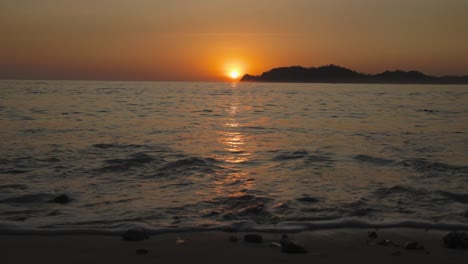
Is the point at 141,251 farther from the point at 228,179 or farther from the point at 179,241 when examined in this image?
the point at 228,179

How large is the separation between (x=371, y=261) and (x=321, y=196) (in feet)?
10.8

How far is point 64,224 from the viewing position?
6473mm

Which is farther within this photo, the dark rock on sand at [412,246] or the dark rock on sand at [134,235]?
the dark rock on sand at [134,235]

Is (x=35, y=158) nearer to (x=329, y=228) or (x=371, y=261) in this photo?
(x=329, y=228)

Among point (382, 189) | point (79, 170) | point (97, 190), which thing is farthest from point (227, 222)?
point (79, 170)

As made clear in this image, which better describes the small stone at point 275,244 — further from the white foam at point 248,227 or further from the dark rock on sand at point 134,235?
the dark rock on sand at point 134,235

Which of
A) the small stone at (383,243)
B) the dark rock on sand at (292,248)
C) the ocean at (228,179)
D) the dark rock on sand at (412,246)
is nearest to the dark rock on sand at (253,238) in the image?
the dark rock on sand at (292,248)

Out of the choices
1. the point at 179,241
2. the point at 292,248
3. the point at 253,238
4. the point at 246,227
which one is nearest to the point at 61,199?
the point at 179,241

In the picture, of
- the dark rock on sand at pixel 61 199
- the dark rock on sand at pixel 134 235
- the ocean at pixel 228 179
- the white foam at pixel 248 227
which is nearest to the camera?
the dark rock on sand at pixel 134 235

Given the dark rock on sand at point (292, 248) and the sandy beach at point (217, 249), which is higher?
the dark rock on sand at point (292, 248)

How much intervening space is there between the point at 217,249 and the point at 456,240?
10.1 ft

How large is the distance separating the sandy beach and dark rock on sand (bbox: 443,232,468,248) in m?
0.09

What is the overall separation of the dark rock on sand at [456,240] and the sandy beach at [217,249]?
9 centimetres

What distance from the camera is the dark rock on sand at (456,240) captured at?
5.57 metres
